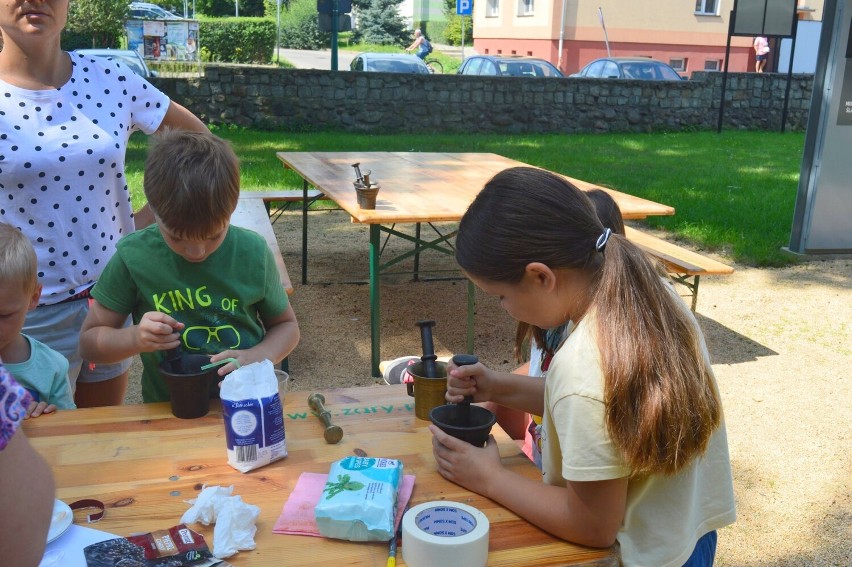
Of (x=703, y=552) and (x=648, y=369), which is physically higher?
(x=648, y=369)

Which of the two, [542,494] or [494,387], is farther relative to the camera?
[494,387]

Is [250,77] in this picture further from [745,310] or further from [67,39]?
[67,39]

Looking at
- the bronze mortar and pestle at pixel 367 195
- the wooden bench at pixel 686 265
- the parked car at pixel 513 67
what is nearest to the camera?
the bronze mortar and pestle at pixel 367 195

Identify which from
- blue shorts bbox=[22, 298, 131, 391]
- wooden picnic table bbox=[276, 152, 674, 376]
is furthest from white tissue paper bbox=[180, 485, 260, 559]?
wooden picnic table bbox=[276, 152, 674, 376]

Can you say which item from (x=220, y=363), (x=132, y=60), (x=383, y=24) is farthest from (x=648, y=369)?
(x=383, y=24)

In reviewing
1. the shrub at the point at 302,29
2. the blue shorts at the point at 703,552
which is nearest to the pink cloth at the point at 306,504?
the blue shorts at the point at 703,552

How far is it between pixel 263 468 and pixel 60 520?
0.38 metres

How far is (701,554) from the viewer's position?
154cm

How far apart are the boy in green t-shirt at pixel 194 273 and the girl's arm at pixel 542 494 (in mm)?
587

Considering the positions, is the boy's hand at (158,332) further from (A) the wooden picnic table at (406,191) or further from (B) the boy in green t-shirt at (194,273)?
(A) the wooden picnic table at (406,191)

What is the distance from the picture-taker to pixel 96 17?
21328 millimetres

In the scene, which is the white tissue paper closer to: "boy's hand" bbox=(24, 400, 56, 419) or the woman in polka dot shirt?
"boy's hand" bbox=(24, 400, 56, 419)

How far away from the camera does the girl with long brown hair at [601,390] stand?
1290 millimetres

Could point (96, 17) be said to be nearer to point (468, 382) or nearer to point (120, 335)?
point (120, 335)
